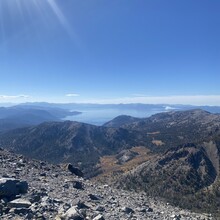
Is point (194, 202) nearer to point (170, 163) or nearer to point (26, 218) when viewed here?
point (170, 163)

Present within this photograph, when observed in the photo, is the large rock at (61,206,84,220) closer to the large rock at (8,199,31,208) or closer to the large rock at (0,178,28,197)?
the large rock at (8,199,31,208)

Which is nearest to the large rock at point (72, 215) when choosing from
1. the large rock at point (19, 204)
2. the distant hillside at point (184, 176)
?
the large rock at point (19, 204)

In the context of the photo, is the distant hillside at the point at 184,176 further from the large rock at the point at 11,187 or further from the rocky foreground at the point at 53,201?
the large rock at the point at 11,187

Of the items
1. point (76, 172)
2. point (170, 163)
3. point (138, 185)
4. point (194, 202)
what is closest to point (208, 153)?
point (170, 163)

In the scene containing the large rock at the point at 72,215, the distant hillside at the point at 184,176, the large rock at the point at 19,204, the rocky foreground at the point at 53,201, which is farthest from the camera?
the distant hillside at the point at 184,176

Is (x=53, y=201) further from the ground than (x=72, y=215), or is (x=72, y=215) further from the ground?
(x=72, y=215)

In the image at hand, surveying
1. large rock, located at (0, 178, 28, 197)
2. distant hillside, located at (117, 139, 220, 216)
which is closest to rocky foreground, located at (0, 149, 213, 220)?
large rock, located at (0, 178, 28, 197)

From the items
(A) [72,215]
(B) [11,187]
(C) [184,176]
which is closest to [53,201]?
(B) [11,187]

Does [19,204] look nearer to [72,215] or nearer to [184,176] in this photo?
[72,215]
